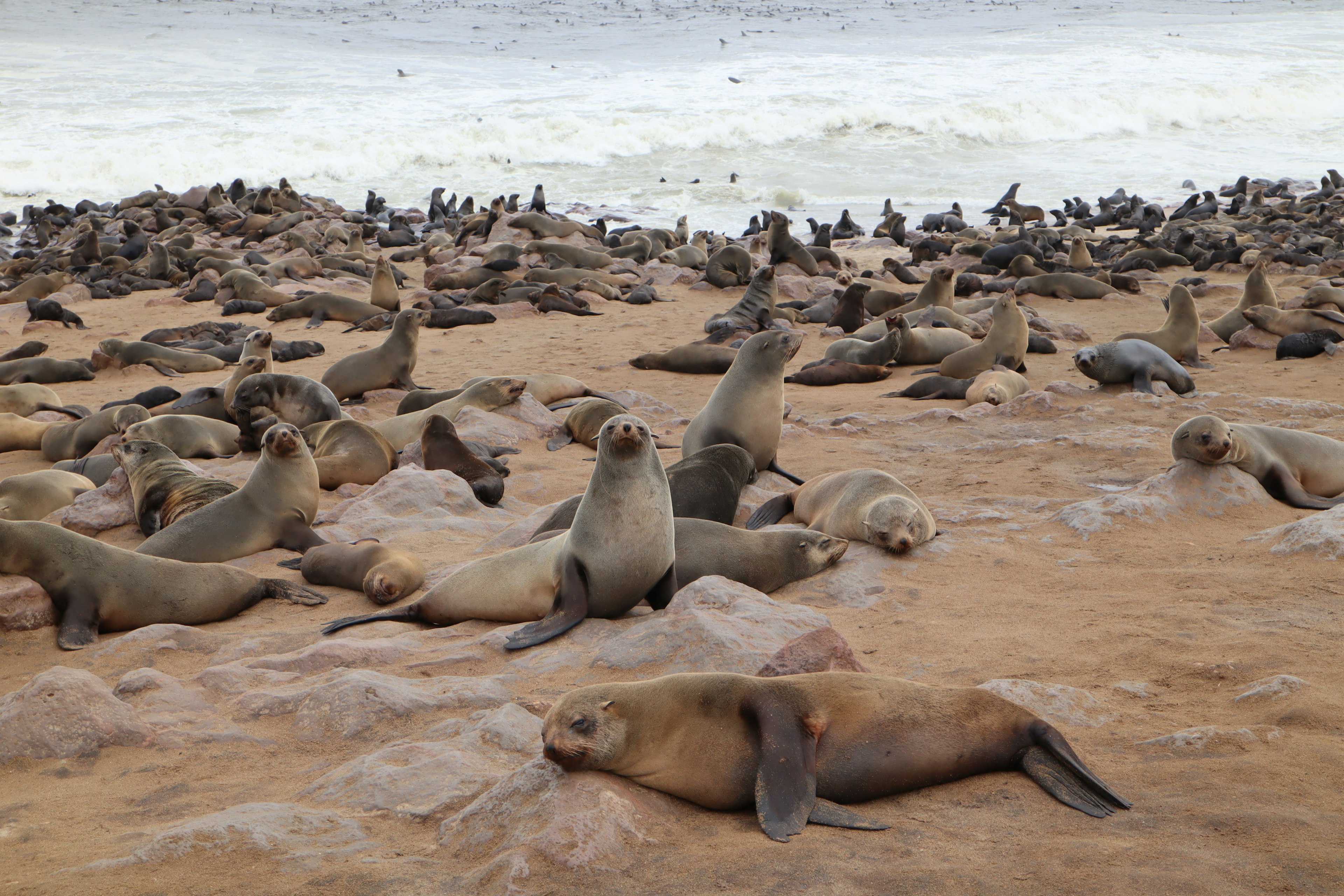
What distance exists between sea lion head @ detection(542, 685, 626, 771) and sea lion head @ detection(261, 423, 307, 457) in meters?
3.70

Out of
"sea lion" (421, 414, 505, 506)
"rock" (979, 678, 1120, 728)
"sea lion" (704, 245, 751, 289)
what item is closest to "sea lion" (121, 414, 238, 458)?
"sea lion" (421, 414, 505, 506)

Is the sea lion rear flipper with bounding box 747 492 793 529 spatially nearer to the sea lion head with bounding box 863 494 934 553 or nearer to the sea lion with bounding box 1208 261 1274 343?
the sea lion head with bounding box 863 494 934 553

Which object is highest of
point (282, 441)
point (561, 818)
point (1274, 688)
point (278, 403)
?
point (561, 818)

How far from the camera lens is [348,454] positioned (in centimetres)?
696

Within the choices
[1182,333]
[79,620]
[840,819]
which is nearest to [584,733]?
[840,819]

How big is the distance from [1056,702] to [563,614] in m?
1.94

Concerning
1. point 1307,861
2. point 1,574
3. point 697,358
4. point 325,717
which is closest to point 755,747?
point 1307,861

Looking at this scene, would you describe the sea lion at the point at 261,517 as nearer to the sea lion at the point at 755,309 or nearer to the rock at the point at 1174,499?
the rock at the point at 1174,499

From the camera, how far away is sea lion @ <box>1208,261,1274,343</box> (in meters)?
10.7

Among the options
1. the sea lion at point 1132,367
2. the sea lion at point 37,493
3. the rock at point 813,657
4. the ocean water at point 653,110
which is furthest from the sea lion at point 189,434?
the ocean water at point 653,110

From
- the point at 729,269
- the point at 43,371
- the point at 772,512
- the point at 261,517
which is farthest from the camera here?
the point at 729,269

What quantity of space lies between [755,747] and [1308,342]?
9.24 m

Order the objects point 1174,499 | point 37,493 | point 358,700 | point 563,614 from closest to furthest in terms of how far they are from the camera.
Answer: point 358,700, point 563,614, point 1174,499, point 37,493

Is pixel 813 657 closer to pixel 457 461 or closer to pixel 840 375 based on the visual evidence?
pixel 457 461
